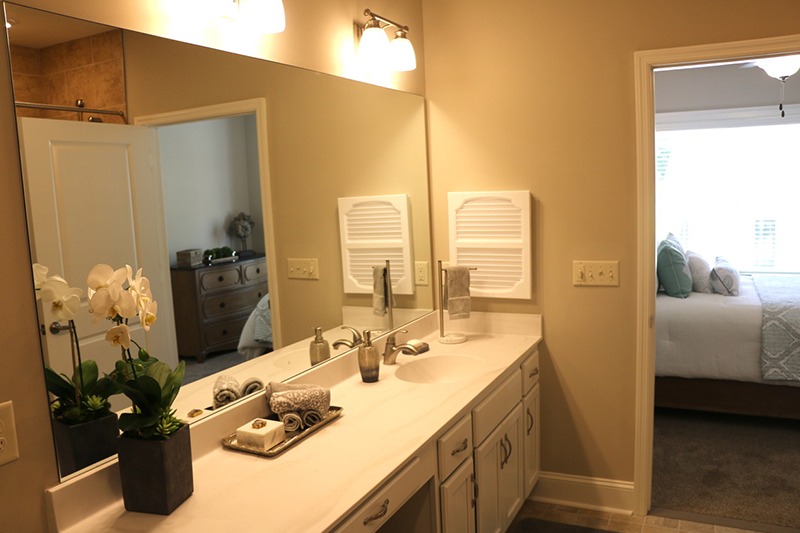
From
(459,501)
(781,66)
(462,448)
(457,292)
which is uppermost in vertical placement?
(781,66)

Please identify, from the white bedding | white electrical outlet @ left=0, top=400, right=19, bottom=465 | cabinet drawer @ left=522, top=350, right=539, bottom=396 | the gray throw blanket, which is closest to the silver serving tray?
white electrical outlet @ left=0, top=400, right=19, bottom=465

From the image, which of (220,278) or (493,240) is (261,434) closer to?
(220,278)

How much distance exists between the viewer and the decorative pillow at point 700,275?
4.64 meters

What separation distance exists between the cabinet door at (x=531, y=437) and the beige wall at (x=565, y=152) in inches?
6.1

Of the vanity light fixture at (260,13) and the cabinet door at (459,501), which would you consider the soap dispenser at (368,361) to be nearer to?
the cabinet door at (459,501)

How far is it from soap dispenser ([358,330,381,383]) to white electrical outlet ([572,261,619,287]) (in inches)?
43.6

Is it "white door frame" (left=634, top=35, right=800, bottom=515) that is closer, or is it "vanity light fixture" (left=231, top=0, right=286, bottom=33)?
"vanity light fixture" (left=231, top=0, right=286, bottom=33)

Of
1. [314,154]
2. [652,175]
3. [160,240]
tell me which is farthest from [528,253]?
[160,240]

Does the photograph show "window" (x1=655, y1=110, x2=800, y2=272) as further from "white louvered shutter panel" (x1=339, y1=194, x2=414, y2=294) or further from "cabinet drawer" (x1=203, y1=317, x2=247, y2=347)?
"cabinet drawer" (x1=203, y1=317, x2=247, y2=347)

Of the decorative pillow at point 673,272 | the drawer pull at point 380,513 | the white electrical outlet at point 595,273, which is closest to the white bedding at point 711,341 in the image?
the decorative pillow at point 673,272

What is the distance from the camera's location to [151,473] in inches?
57.4

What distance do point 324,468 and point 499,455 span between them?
3.46ft

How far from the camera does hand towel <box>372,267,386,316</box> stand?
285cm

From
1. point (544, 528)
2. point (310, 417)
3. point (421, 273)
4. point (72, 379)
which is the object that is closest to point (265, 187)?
point (310, 417)
